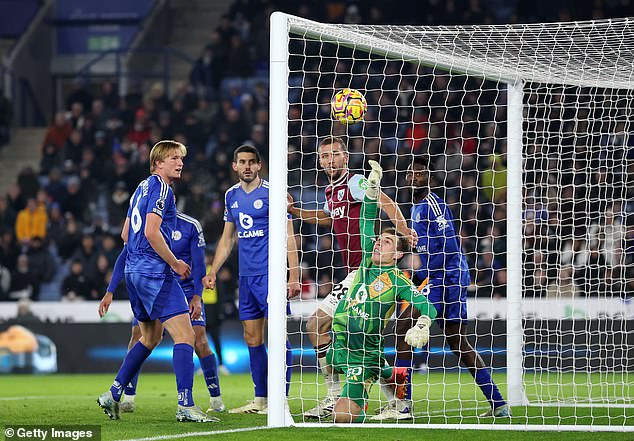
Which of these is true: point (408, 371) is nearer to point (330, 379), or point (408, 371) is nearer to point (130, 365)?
point (330, 379)

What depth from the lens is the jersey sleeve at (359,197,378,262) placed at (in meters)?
7.70

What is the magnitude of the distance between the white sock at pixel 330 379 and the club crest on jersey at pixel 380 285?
82 centimetres

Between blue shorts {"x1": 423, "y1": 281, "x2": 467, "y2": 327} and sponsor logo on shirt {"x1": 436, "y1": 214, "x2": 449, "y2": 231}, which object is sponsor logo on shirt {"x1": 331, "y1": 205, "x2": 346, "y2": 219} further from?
blue shorts {"x1": 423, "y1": 281, "x2": 467, "y2": 327}

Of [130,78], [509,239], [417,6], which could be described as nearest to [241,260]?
[509,239]

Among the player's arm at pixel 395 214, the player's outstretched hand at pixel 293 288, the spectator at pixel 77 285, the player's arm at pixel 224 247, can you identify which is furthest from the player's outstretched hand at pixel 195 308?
the spectator at pixel 77 285

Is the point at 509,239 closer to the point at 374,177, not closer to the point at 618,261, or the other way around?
the point at 374,177

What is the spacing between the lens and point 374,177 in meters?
7.42

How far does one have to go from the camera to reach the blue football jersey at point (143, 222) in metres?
7.19

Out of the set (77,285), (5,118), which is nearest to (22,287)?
(77,285)

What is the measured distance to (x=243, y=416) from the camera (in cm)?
784

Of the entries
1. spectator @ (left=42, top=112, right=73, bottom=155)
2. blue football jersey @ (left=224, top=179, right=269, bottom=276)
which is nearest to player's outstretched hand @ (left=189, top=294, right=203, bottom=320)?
blue football jersey @ (left=224, top=179, right=269, bottom=276)

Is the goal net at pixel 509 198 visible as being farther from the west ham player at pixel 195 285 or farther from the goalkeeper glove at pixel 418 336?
the west ham player at pixel 195 285

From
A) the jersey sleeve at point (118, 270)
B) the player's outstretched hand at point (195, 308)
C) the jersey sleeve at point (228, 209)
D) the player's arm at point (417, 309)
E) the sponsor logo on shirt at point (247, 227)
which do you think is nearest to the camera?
the player's arm at point (417, 309)

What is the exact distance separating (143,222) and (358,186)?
5.10ft
